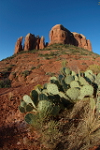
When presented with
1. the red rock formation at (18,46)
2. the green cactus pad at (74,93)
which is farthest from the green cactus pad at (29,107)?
the red rock formation at (18,46)

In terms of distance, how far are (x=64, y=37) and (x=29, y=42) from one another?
12.0m

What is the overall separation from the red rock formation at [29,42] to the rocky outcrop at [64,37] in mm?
5668

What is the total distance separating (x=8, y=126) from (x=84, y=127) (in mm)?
1968

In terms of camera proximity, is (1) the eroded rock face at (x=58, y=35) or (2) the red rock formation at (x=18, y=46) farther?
(1) the eroded rock face at (x=58, y=35)

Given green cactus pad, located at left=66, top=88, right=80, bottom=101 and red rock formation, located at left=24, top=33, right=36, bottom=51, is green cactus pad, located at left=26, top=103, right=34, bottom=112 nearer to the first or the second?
green cactus pad, located at left=66, top=88, right=80, bottom=101

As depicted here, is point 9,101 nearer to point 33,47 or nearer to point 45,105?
point 45,105

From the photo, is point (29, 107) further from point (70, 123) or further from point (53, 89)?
point (70, 123)

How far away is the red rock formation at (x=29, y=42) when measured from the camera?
2884 cm

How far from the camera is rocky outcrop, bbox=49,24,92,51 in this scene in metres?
32.2

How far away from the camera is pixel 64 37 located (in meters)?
32.9

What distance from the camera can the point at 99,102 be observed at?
6.63ft

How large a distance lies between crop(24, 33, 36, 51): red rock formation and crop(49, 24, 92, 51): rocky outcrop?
5.67 metres

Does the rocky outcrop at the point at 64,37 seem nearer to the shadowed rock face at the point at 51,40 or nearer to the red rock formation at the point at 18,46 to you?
the shadowed rock face at the point at 51,40

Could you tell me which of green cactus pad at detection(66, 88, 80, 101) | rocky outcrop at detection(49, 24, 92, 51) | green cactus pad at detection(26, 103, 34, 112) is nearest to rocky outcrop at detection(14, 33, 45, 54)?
rocky outcrop at detection(49, 24, 92, 51)
